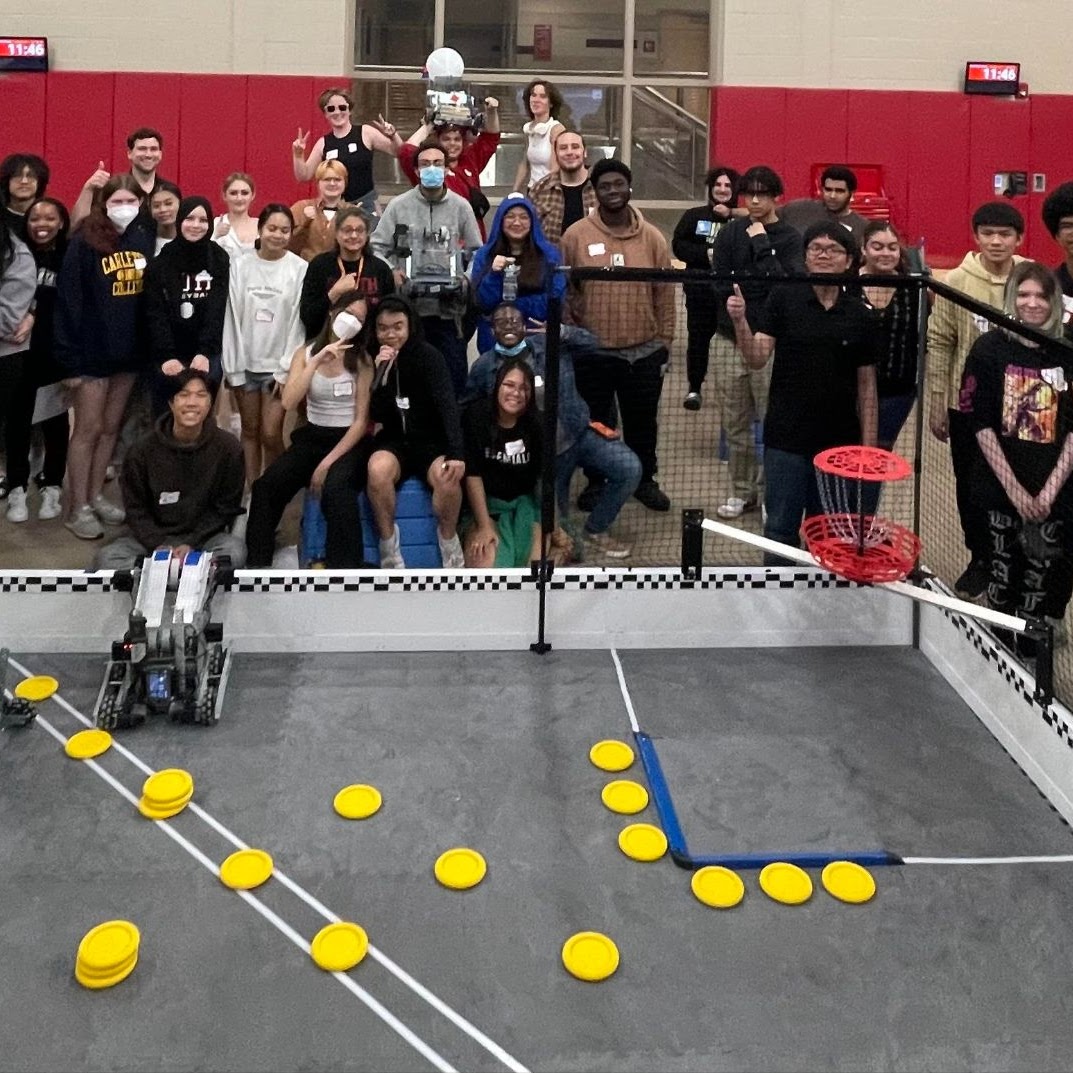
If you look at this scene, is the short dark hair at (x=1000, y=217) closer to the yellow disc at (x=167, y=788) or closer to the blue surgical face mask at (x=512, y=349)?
the blue surgical face mask at (x=512, y=349)

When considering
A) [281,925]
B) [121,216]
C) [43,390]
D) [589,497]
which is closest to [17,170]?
[121,216]

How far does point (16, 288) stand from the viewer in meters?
5.42

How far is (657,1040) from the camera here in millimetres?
2711

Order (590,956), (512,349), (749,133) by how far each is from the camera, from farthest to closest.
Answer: (749,133), (512,349), (590,956)

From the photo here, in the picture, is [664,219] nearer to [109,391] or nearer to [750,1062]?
[109,391]

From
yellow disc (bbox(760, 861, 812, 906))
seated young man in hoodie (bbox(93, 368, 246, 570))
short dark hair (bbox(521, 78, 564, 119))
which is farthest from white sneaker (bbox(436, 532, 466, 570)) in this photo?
short dark hair (bbox(521, 78, 564, 119))

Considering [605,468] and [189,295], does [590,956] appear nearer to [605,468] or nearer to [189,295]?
[605,468]

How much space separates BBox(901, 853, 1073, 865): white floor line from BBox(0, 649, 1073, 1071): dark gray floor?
0.04 m

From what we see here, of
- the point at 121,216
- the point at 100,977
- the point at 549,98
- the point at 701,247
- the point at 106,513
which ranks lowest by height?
the point at 100,977

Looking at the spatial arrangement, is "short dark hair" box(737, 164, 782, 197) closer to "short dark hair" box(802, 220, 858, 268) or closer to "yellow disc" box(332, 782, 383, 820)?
"short dark hair" box(802, 220, 858, 268)

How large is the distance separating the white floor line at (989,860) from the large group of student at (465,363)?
45.6 inches

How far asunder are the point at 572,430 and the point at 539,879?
7.80ft

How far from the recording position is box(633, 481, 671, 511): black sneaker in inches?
224

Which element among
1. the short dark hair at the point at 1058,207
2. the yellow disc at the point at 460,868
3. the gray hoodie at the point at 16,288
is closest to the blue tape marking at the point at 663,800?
the yellow disc at the point at 460,868
